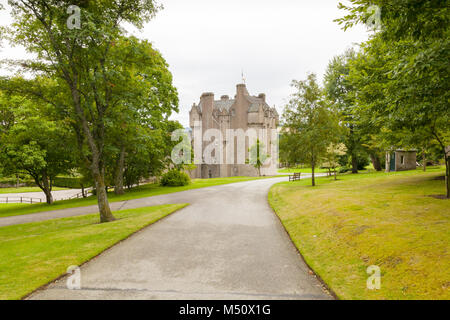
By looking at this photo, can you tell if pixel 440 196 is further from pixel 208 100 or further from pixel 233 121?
pixel 208 100

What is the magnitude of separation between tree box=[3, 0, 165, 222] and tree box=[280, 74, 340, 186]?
1574 centimetres

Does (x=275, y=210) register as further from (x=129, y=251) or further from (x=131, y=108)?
(x=131, y=108)

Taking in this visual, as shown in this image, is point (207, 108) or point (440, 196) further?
point (207, 108)

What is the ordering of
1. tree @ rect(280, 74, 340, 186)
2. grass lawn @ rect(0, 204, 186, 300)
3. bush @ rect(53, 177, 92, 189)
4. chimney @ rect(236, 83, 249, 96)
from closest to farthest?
1. grass lawn @ rect(0, 204, 186, 300)
2. tree @ rect(280, 74, 340, 186)
3. bush @ rect(53, 177, 92, 189)
4. chimney @ rect(236, 83, 249, 96)

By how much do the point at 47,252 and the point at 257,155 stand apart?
49602 mm

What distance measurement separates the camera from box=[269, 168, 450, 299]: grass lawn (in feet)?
16.8

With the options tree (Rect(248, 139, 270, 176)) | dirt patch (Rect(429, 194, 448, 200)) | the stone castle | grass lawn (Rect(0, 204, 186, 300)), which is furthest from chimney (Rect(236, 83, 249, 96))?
grass lawn (Rect(0, 204, 186, 300))

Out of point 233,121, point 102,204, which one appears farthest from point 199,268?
point 233,121

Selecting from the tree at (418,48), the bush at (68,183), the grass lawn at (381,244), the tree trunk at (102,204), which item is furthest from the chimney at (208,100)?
the tree at (418,48)

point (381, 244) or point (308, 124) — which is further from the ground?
point (308, 124)

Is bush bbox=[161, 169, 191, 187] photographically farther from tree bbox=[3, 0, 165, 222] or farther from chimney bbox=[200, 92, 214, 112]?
chimney bbox=[200, 92, 214, 112]

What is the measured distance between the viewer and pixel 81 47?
482 inches
